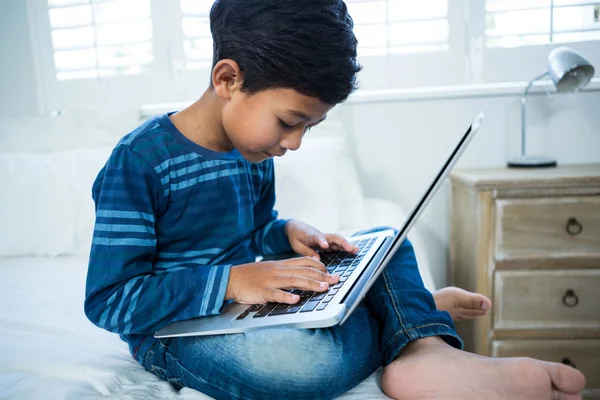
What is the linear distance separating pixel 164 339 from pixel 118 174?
25 cm

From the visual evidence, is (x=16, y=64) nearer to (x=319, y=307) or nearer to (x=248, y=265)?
(x=248, y=265)

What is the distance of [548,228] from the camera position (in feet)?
4.70

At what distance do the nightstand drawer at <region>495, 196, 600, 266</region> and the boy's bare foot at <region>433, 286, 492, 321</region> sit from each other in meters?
0.46

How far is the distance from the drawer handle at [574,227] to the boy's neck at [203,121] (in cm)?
96

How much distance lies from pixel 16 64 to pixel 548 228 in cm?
184

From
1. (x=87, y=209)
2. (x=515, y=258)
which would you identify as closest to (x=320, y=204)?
(x=515, y=258)

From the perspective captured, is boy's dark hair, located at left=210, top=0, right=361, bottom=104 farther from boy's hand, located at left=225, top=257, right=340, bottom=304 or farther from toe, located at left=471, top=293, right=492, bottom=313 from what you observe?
toe, located at left=471, top=293, right=492, bottom=313

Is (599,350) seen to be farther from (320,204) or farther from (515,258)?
(320,204)

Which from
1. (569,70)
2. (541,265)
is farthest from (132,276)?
(569,70)

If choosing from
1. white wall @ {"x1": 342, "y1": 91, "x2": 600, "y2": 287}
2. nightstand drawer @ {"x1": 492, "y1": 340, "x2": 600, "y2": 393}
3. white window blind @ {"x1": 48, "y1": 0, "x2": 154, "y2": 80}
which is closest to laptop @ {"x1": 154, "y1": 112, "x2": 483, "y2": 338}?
nightstand drawer @ {"x1": 492, "y1": 340, "x2": 600, "y2": 393}

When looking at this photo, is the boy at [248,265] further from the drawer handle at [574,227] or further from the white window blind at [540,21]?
the white window blind at [540,21]

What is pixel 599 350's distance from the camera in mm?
1428

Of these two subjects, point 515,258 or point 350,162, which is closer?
point 515,258

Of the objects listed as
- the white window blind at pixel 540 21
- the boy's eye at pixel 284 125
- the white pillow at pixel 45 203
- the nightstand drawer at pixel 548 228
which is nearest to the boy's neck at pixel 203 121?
the boy's eye at pixel 284 125
